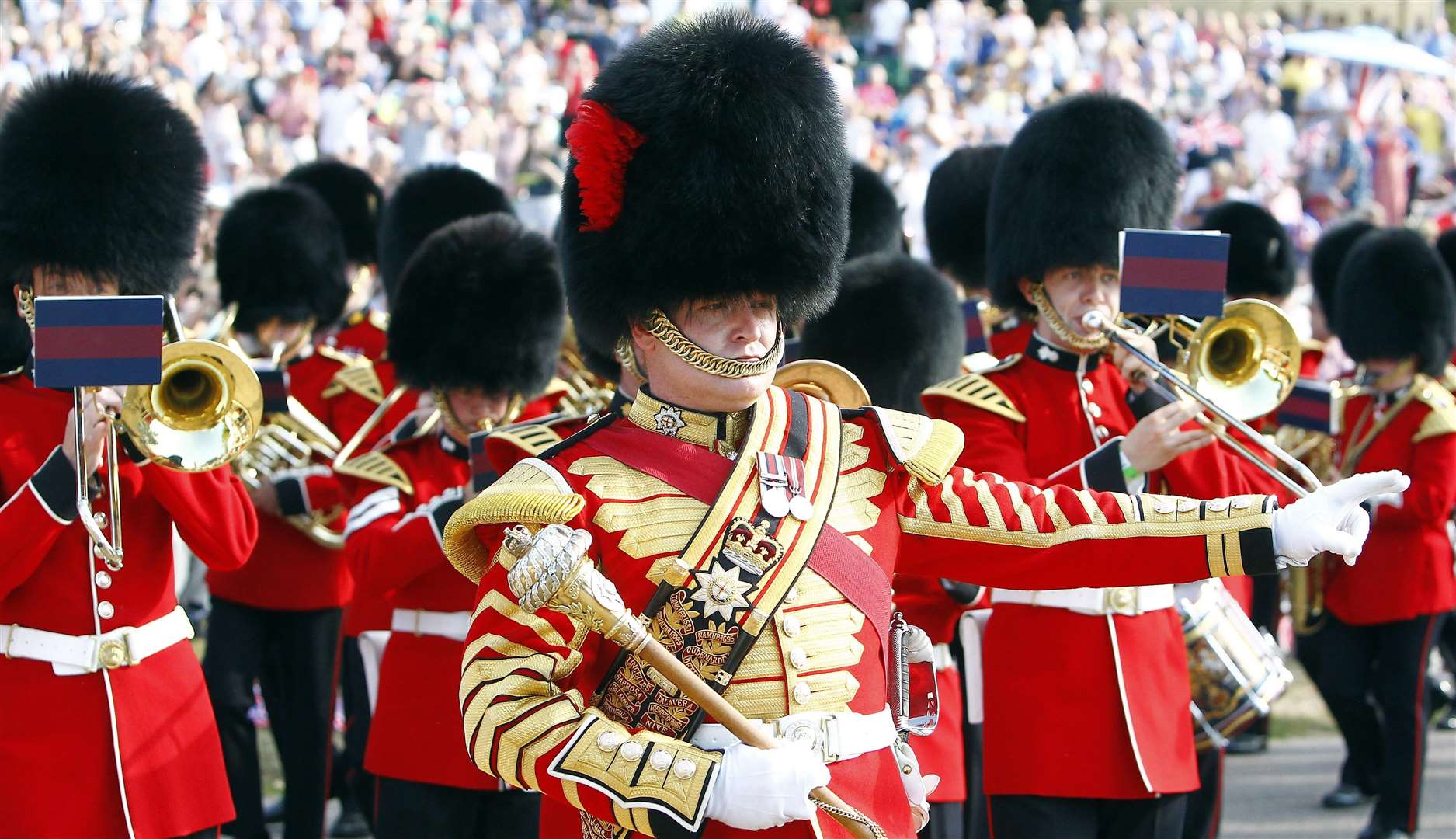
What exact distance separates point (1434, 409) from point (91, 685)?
420 cm

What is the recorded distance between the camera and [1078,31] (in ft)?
68.7

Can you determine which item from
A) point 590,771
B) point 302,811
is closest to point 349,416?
point 302,811

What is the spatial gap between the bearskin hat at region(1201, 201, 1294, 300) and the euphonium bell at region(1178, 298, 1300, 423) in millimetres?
3202

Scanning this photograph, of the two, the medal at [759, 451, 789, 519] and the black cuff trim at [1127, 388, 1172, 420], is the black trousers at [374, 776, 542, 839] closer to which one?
the black cuff trim at [1127, 388, 1172, 420]

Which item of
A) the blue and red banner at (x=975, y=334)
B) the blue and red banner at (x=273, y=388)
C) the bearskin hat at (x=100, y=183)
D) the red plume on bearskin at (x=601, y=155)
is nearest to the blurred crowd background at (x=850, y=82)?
the blue and red banner at (x=975, y=334)

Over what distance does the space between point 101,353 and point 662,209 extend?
3.70 feet

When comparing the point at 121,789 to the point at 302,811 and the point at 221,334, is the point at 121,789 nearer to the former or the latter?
the point at 302,811

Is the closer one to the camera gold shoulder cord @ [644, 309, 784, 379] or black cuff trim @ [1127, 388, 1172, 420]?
gold shoulder cord @ [644, 309, 784, 379]

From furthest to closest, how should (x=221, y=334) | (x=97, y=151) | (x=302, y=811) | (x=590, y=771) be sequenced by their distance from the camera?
1. (x=221, y=334)
2. (x=302, y=811)
3. (x=97, y=151)
4. (x=590, y=771)

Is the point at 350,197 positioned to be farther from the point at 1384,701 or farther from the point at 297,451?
the point at 1384,701

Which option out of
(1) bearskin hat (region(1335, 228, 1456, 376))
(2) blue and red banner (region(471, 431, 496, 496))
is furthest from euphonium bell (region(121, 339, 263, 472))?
(1) bearskin hat (region(1335, 228, 1456, 376))

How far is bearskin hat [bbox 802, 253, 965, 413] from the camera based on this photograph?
466 cm

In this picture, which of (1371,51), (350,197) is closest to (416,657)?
(350,197)

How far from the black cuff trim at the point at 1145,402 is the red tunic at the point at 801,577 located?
4.45ft
